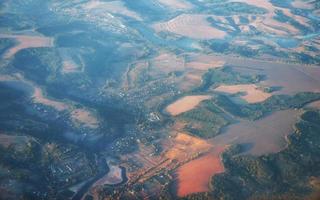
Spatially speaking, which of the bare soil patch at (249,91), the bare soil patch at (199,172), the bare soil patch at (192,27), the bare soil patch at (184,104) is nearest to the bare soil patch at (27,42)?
the bare soil patch at (192,27)

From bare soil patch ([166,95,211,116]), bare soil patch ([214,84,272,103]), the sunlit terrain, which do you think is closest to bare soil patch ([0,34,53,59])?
the sunlit terrain

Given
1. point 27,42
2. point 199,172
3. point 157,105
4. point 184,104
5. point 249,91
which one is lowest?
point 157,105

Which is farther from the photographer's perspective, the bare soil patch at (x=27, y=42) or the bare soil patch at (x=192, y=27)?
the bare soil patch at (x=192, y=27)

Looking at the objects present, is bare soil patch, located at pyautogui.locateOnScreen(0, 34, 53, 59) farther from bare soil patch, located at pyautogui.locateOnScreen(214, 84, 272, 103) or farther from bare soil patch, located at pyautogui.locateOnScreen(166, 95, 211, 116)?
bare soil patch, located at pyautogui.locateOnScreen(214, 84, 272, 103)

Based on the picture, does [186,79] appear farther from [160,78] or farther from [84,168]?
[84,168]

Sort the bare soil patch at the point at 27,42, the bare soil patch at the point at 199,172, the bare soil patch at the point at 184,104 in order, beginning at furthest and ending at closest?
1. the bare soil patch at the point at 27,42
2. the bare soil patch at the point at 184,104
3. the bare soil patch at the point at 199,172

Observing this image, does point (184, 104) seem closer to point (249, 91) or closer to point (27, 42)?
point (249, 91)

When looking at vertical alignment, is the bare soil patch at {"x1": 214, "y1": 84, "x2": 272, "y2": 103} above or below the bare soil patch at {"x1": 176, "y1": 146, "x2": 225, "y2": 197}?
above

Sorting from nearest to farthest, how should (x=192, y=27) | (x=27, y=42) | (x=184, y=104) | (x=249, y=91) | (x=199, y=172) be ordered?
(x=199, y=172) → (x=184, y=104) → (x=249, y=91) → (x=27, y=42) → (x=192, y=27)

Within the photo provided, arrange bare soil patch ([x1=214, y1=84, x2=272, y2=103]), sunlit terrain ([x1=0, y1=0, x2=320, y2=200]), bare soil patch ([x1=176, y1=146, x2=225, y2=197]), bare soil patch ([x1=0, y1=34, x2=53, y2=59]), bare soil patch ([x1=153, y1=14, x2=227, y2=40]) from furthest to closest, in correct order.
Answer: bare soil patch ([x1=153, y1=14, x2=227, y2=40]) → bare soil patch ([x1=0, y1=34, x2=53, y2=59]) → bare soil patch ([x1=214, y1=84, x2=272, y2=103]) → sunlit terrain ([x1=0, y1=0, x2=320, y2=200]) → bare soil patch ([x1=176, y1=146, x2=225, y2=197])

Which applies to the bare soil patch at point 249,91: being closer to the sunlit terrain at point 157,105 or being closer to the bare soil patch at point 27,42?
the sunlit terrain at point 157,105

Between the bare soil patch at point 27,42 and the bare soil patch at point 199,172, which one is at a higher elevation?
the bare soil patch at point 27,42

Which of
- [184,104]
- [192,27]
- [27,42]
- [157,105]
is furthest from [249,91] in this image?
[27,42]
